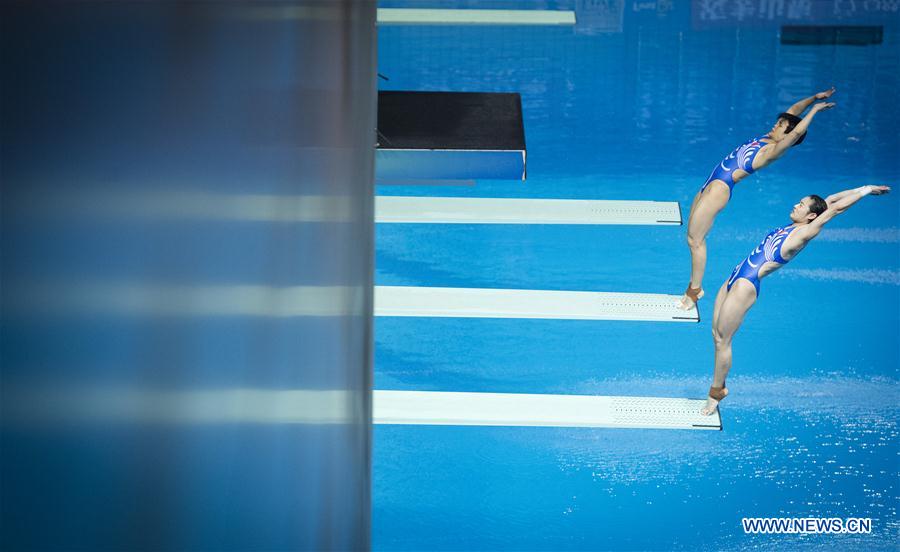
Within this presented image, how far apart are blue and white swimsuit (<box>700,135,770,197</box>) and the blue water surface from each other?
66.8 inches

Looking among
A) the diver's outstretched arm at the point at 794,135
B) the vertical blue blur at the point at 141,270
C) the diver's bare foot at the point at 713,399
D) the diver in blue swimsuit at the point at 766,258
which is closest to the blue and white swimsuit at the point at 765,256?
the diver in blue swimsuit at the point at 766,258

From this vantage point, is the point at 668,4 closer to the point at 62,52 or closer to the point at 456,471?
the point at 456,471

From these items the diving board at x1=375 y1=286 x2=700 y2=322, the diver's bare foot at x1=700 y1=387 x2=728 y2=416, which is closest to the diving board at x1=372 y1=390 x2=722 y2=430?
the diver's bare foot at x1=700 y1=387 x2=728 y2=416

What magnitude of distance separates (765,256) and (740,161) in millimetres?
1244

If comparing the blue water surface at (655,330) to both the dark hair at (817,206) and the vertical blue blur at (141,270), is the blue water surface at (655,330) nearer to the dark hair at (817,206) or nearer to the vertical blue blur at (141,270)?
the dark hair at (817,206)

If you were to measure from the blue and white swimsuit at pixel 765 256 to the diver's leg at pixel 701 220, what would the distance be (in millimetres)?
1147

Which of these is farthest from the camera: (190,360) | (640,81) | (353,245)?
(640,81)

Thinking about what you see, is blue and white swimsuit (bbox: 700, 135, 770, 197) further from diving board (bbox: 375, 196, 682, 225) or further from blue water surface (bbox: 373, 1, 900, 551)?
blue water surface (bbox: 373, 1, 900, 551)

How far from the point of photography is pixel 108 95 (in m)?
0.30

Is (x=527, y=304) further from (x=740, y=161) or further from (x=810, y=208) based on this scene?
(x=810, y=208)

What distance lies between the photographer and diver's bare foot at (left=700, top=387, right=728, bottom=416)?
8406 millimetres

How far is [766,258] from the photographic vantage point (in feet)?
25.0

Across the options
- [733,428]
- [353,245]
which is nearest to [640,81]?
[733,428]

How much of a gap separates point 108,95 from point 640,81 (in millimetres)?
16079
